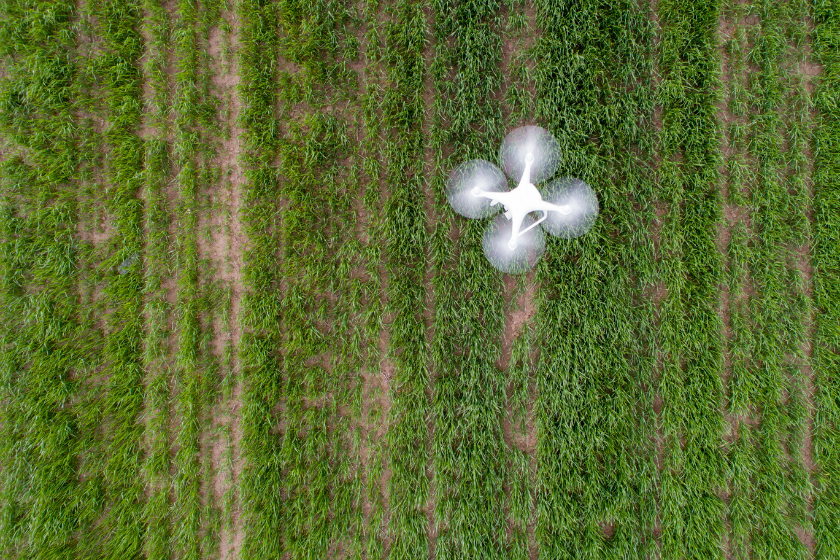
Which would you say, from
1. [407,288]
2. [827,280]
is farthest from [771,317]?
[407,288]

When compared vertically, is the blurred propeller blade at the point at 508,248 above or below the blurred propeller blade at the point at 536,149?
below

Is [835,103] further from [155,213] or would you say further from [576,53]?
[155,213]

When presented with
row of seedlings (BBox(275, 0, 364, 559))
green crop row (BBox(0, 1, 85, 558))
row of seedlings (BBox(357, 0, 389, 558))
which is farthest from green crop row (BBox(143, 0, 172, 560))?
row of seedlings (BBox(357, 0, 389, 558))

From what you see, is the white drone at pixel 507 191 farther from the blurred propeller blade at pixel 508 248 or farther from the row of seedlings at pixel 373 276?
the row of seedlings at pixel 373 276

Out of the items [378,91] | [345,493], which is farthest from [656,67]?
[345,493]

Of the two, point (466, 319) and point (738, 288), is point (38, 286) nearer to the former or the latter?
point (466, 319)

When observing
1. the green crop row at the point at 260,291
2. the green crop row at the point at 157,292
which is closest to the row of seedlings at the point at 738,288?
the green crop row at the point at 260,291
